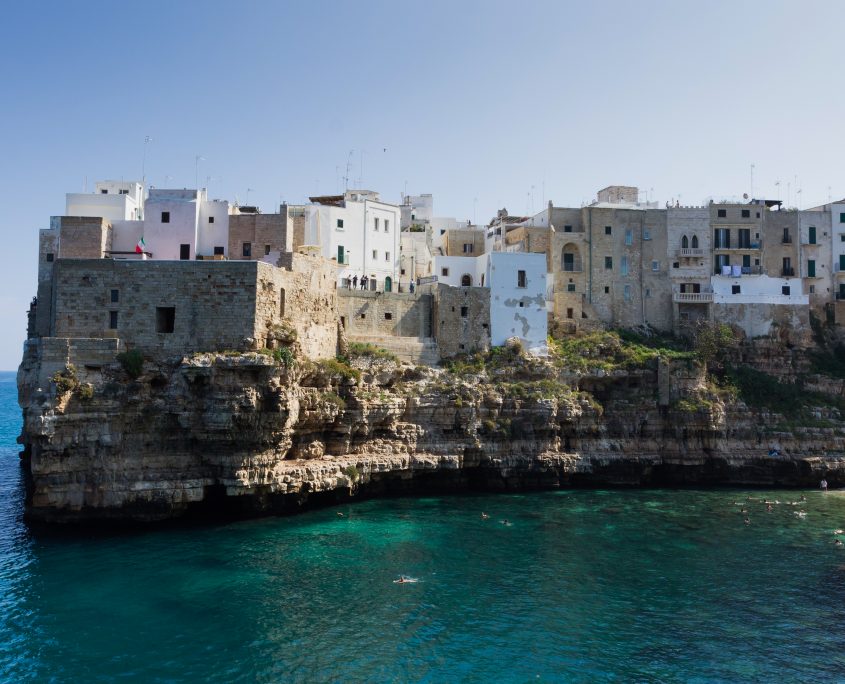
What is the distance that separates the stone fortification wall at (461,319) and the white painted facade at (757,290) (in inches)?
729

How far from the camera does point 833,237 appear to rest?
5541 cm

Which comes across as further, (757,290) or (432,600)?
(757,290)

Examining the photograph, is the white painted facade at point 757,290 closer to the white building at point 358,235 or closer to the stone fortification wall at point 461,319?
the stone fortification wall at point 461,319

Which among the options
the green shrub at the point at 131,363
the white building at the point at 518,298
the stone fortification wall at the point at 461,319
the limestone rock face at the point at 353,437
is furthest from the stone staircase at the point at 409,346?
the green shrub at the point at 131,363

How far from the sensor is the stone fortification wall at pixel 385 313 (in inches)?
1779

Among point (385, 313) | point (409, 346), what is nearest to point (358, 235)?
point (385, 313)

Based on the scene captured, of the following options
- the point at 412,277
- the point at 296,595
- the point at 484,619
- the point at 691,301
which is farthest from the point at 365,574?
the point at 691,301

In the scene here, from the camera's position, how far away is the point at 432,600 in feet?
82.5

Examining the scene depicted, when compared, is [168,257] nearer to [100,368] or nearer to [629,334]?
[100,368]

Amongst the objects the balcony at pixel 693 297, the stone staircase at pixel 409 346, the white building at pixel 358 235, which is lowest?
the stone staircase at pixel 409 346

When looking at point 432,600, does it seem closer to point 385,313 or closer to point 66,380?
point 66,380

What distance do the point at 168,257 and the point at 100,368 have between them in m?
10.6

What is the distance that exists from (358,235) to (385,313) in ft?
23.2

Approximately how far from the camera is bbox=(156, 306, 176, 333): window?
34.1m
